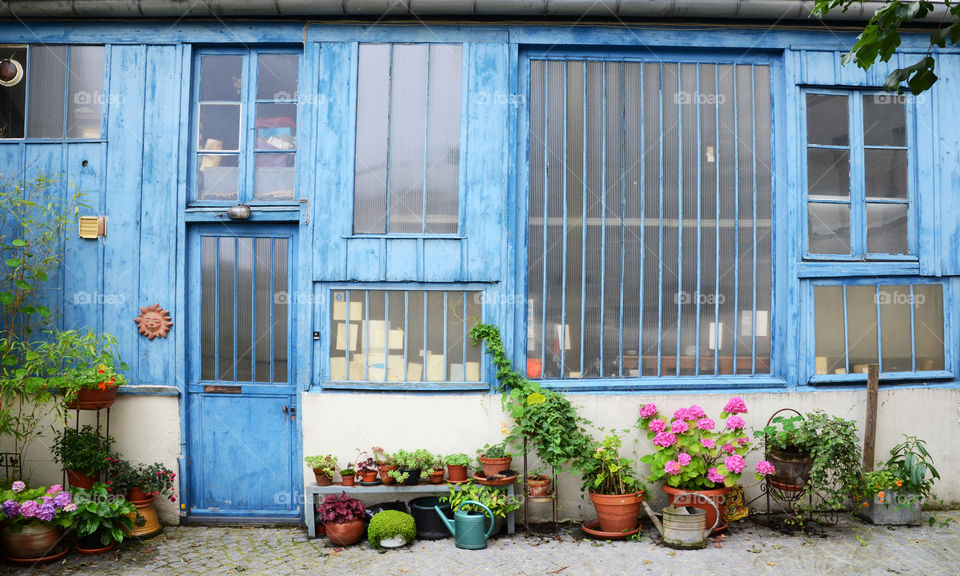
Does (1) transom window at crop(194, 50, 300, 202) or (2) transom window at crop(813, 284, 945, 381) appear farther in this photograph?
(2) transom window at crop(813, 284, 945, 381)

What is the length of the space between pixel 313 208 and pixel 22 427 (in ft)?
11.2

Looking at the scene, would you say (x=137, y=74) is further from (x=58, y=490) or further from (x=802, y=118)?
(x=802, y=118)

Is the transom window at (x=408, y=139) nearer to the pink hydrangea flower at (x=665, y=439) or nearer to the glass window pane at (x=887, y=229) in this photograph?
the pink hydrangea flower at (x=665, y=439)

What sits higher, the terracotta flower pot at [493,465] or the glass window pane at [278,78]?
the glass window pane at [278,78]

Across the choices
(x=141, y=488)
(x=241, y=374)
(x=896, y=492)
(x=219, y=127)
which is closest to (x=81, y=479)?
(x=141, y=488)

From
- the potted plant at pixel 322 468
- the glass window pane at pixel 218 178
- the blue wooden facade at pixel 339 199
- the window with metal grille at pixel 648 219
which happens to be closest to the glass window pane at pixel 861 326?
the blue wooden facade at pixel 339 199

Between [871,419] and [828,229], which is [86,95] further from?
[871,419]

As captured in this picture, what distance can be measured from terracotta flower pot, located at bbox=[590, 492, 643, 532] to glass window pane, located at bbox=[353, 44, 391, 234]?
125 inches

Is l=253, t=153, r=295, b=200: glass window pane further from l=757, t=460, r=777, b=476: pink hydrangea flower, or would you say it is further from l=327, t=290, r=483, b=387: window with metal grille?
l=757, t=460, r=777, b=476: pink hydrangea flower

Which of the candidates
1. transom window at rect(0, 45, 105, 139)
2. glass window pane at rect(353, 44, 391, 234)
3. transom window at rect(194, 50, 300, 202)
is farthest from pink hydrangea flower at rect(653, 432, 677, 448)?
transom window at rect(0, 45, 105, 139)

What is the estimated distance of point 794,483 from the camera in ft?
19.7

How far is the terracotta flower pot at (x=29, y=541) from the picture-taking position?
211 inches

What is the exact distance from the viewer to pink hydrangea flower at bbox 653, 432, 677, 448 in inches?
236

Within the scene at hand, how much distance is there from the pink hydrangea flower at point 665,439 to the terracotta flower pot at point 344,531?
269 cm
